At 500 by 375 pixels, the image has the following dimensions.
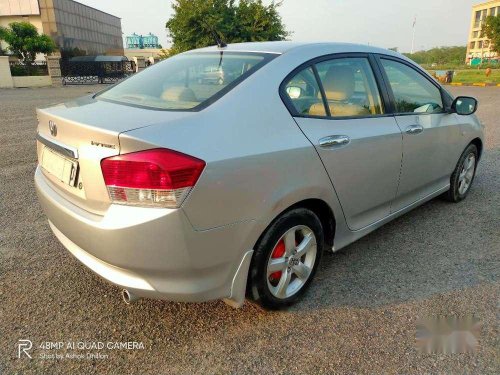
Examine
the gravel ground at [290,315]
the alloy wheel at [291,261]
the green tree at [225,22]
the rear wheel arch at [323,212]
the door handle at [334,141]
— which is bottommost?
the gravel ground at [290,315]

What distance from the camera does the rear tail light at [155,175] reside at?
1.68 m

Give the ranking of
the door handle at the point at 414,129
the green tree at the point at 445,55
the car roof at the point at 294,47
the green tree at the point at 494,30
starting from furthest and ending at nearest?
the green tree at the point at 445,55
the green tree at the point at 494,30
the door handle at the point at 414,129
the car roof at the point at 294,47

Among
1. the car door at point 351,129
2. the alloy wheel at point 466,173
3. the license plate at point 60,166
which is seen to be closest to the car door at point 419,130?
the car door at point 351,129

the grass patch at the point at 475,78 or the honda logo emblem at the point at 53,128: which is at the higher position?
the honda logo emblem at the point at 53,128

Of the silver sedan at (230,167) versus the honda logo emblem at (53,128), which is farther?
the honda logo emblem at (53,128)

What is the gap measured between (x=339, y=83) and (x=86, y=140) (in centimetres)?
168

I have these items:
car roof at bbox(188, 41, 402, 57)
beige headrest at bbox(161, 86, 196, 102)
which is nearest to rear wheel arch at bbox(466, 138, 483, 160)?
car roof at bbox(188, 41, 402, 57)

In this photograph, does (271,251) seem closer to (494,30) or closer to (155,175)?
(155,175)

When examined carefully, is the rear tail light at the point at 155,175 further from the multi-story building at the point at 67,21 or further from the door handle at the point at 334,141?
the multi-story building at the point at 67,21

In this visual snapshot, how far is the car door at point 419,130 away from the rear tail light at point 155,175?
1.93 m

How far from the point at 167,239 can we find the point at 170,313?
0.81m

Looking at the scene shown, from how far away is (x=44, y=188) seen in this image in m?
2.35

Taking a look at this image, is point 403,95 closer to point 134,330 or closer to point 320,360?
point 320,360

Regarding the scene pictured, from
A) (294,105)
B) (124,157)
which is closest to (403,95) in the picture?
(294,105)
